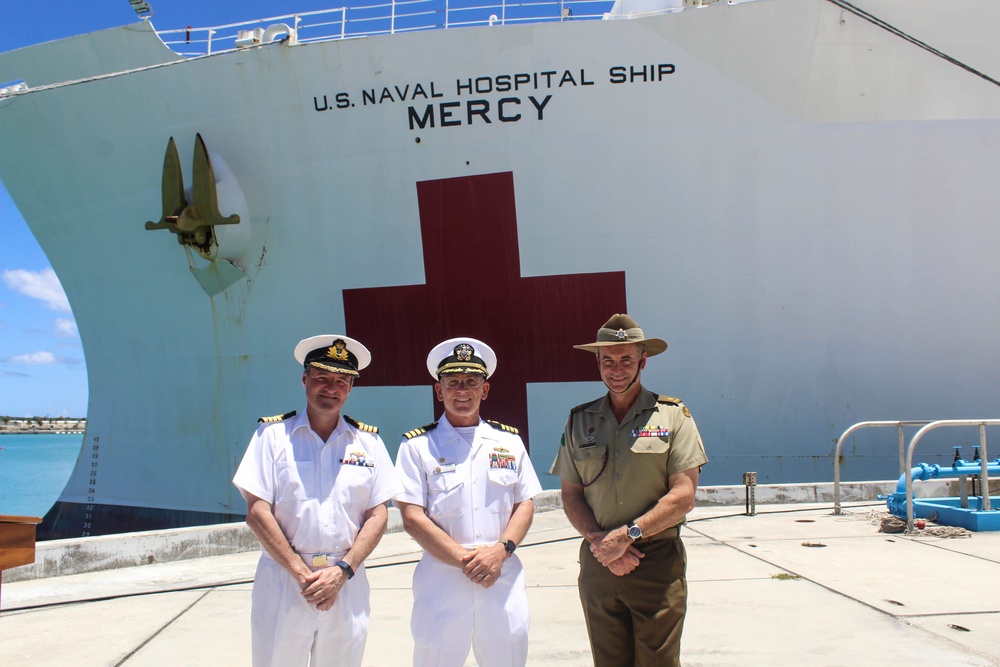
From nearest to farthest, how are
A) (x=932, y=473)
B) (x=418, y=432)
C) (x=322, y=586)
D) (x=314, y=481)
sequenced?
(x=322, y=586)
(x=314, y=481)
(x=418, y=432)
(x=932, y=473)

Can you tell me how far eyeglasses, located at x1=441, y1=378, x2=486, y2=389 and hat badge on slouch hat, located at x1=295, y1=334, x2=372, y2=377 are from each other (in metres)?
0.17

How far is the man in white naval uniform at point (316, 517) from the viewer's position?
153 cm

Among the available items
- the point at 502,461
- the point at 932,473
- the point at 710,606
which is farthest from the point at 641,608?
the point at 932,473

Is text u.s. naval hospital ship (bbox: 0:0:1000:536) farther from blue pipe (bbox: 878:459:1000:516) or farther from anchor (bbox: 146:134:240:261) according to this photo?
blue pipe (bbox: 878:459:1000:516)

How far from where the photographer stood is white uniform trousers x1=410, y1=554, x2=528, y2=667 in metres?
1.55

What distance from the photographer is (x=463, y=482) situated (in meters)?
1.65

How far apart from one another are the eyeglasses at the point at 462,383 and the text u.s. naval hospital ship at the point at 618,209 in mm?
3780

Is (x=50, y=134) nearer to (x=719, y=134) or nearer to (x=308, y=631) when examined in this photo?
(x=719, y=134)

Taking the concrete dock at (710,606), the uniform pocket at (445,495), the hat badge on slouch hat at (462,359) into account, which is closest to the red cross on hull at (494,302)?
the concrete dock at (710,606)

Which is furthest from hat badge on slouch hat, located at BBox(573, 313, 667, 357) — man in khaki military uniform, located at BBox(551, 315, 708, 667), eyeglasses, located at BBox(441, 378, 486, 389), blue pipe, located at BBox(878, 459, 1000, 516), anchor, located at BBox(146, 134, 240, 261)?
anchor, located at BBox(146, 134, 240, 261)

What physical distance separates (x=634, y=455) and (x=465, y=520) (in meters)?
0.38

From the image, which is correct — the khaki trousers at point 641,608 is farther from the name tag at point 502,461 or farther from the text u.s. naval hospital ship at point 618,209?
the text u.s. naval hospital ship at point 618,209

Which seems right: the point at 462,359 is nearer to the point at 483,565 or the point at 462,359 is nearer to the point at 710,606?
the point at 483,565

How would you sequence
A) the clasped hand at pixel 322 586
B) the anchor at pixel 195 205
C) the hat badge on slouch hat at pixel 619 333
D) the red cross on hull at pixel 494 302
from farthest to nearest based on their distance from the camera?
1. the anchor at pixel 195 205
2. the red cross on hull at pixel 494 302
3. the hat badge on slouch hat at pixel 619 333
4. the clasped hand at pixel 322 586
